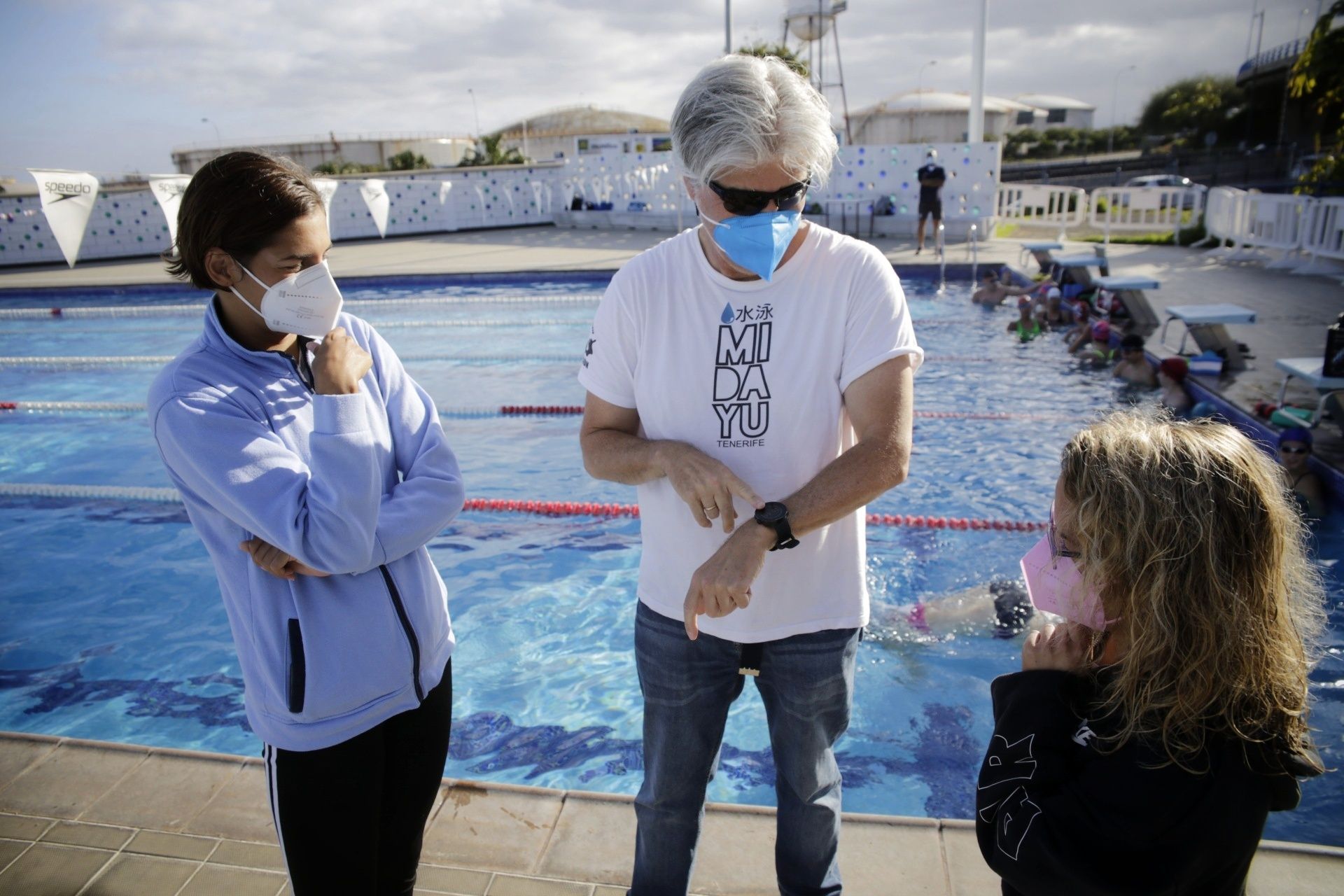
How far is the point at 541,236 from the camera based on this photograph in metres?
21.6

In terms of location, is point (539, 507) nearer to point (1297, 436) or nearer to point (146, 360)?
point (1297, 436)

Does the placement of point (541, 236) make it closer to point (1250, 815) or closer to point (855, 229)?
point (855, 229)

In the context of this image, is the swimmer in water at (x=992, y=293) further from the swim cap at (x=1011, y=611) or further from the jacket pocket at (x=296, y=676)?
the jacket pocket at (x=296, y=676)

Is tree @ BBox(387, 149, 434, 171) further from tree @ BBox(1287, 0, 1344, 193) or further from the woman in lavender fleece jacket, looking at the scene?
the woman in lavender fleece jacket

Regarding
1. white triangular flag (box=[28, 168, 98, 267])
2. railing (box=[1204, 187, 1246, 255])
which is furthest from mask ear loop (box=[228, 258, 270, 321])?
railing (box=[1204, 187, 1246, 255])

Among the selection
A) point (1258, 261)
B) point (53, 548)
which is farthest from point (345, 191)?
point (1258, 261)

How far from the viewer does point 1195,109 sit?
51.7 meters

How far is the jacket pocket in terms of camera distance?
151cm

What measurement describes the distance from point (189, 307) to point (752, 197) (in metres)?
15.2

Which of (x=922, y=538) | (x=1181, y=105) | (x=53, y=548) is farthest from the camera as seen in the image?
(x=1181, y=105)

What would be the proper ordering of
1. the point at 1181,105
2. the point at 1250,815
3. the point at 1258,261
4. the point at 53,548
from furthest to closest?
the point at 1181,105
the point at 1258,261
the point at 53,548
the point at 1250,815

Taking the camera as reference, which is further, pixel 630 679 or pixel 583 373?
pixel 630 679

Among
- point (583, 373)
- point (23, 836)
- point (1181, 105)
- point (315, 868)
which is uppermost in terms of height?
point (1181, 105)

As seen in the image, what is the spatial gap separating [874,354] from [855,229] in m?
17.2
